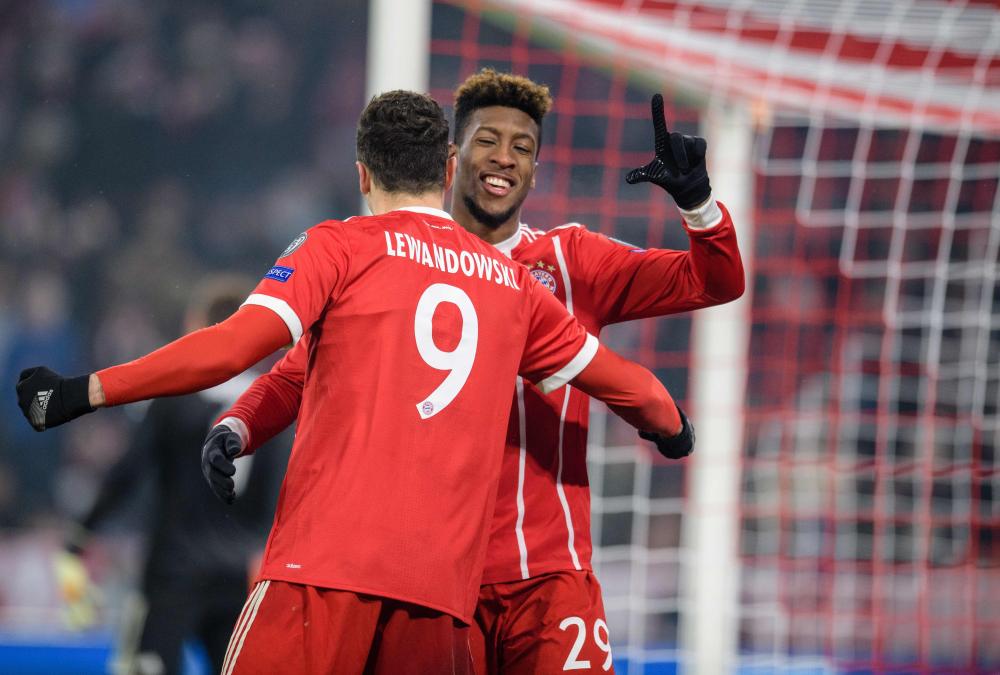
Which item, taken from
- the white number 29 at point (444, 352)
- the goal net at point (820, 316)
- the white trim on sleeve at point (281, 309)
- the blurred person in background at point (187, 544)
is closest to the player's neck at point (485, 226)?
the white number 29 at point (444, 352)

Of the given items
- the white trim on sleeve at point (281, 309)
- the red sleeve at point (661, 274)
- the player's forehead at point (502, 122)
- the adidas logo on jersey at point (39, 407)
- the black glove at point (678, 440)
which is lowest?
the adidas logo on jersey at point (39, 407)

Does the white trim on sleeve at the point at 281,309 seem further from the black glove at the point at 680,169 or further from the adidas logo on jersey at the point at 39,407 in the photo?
the black glove at the point at 680,169

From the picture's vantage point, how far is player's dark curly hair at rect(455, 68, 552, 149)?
11.3 feet

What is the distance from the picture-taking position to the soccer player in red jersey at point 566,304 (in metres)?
2.93

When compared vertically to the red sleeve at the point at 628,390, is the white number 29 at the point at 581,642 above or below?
Result: below

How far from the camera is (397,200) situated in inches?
107

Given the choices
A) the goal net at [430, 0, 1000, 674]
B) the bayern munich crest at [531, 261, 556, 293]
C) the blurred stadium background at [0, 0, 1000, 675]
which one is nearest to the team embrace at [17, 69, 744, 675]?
the bayern munich crest at [531, 261, 556, 293]

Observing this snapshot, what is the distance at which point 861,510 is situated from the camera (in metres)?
8.77

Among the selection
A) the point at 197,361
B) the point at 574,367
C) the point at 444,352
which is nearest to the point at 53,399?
the point at 197,361

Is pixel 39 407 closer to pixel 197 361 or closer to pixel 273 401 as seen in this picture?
pixel 197 361

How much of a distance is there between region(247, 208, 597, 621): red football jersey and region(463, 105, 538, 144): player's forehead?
0.85m

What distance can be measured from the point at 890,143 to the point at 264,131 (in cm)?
573

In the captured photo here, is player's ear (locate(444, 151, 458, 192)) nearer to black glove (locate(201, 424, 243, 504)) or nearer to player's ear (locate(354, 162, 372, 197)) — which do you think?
player's ear (locate(354, 162, 372, 197))

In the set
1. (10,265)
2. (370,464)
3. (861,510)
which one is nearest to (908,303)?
(861,510)
